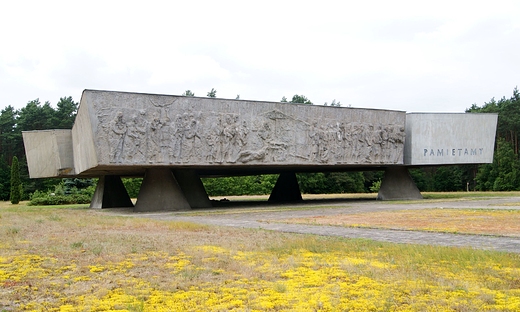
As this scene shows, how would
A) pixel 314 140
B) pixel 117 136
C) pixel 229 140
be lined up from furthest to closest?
pixel 314 140
pixel 229 140
pixel 117 136

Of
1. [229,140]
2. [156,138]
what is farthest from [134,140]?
[229,140]

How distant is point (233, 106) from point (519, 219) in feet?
41.6

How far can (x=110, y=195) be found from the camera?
1133 inches

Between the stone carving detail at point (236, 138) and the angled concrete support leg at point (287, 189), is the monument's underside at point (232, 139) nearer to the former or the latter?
the stone carving detail at point (236, 138)

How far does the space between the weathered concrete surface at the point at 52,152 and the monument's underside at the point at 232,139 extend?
0.05m

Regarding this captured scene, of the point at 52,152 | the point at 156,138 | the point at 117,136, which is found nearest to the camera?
the point at 117,136

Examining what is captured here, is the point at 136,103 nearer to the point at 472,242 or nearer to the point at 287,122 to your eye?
the point at 287,122

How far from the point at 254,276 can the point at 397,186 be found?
2463 cm

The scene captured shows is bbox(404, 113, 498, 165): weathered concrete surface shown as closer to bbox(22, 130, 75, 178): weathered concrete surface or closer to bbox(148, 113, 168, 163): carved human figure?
bbox(148, 113, 168, 163): carved human figure

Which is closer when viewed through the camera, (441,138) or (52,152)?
(441,138)

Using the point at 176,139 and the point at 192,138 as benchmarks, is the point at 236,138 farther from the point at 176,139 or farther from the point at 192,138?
the point at 176,139

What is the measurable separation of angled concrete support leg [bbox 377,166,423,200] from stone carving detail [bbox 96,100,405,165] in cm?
212

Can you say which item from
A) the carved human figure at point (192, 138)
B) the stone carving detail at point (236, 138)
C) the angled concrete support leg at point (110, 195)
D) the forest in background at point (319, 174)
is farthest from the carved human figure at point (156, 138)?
the forest in background at point (319, 174)

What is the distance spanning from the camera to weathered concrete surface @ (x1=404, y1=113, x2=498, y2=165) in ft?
91.0
